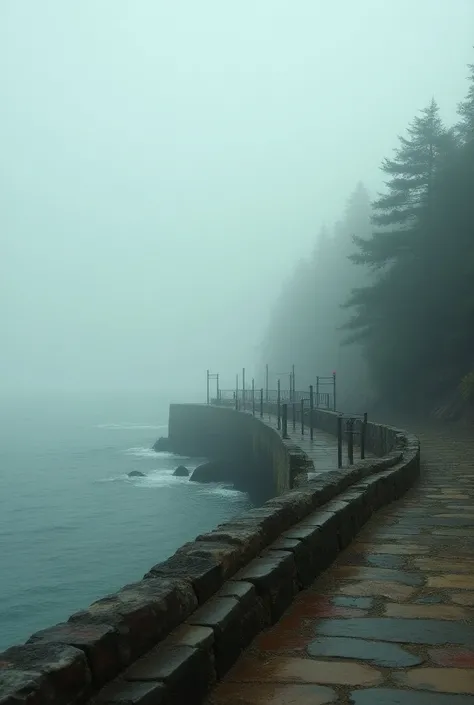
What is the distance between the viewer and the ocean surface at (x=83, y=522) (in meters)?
19.0

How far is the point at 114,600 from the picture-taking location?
126 inches

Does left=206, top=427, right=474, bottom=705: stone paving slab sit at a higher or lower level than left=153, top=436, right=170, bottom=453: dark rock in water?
higher

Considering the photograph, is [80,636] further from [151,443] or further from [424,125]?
[151,443]

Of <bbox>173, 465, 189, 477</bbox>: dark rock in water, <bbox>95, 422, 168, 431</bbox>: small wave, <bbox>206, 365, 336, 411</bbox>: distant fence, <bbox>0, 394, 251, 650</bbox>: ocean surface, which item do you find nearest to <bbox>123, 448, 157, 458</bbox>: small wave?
<bbox>0, 394, 251, 650</bbox>: ocean surface

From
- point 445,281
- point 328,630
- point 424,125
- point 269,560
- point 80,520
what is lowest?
point 80,520

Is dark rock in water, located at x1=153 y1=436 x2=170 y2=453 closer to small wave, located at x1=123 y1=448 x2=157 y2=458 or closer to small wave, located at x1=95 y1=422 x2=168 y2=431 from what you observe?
small wave, located at x1=123 y1=448 x2=157 y2=458

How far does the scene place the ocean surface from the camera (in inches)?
746

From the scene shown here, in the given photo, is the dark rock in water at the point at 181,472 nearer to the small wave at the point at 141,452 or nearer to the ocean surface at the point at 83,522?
the ocean surface at the point at 83,522

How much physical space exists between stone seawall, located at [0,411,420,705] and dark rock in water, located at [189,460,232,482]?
104ft

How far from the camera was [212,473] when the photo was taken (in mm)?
37500

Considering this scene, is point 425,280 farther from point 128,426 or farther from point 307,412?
point 128,426

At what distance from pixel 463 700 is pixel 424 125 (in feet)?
124

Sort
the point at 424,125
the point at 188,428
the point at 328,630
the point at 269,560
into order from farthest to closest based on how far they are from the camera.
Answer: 1. the point at 188,428
2. the point at 424,125
3. the point at 269,560
4. the point at 328,630

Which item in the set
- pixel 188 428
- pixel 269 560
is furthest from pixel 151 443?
pixel 269 560
